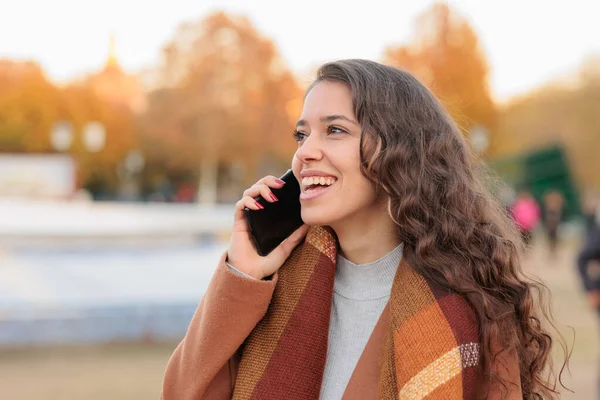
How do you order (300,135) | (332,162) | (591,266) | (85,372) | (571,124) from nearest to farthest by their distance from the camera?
(332,162)
(300,135)
(591,266)
(85,372)
(571,124)

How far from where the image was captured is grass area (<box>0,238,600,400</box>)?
5.98 meters

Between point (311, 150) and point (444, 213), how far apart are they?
0.41 m

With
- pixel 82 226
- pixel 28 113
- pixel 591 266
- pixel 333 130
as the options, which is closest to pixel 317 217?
pixel 333 130

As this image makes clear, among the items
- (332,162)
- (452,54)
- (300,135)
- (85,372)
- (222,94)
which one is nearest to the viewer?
(332,162)

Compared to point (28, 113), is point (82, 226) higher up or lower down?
lower down

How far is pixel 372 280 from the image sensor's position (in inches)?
84.0

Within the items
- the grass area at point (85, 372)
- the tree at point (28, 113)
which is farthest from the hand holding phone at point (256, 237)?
the tree at point (28, 113)

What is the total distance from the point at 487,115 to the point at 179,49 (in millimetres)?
15526

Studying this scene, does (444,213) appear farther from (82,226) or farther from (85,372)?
(82,226)

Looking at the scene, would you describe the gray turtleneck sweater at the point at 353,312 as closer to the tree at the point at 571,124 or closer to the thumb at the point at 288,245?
the thumb at the point at 288,245

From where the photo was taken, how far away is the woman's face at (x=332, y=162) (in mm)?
2049

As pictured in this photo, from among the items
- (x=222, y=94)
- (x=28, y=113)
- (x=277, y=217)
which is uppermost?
(x=222, y=94)

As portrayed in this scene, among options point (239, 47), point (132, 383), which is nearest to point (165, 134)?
point (239, 47)

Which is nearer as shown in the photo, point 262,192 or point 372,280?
point 372,280
